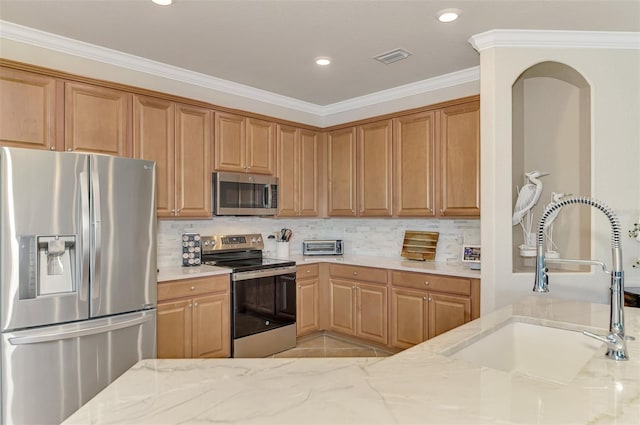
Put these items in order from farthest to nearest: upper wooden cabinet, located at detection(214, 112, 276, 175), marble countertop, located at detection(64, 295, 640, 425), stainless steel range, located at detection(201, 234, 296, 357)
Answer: upper wooden cabinet, located at detection(214, 112, 276, 175)
stainless steel range, located at detection(201, 234, 296, 357)
marble countertop, located at detection(64, 295, 640, 425)

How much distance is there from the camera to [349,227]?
4863mm

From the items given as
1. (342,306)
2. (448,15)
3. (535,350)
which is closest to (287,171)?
(342,306)

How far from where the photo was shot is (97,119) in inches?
115

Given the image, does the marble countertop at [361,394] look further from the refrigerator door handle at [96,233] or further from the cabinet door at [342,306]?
the cabinet door at [342,306]

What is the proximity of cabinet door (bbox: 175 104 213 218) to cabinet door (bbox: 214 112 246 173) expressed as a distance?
3.3 inches

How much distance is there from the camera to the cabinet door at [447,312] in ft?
10.6

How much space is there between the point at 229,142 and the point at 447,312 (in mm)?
2431

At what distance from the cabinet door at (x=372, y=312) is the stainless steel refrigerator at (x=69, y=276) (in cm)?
→ 195

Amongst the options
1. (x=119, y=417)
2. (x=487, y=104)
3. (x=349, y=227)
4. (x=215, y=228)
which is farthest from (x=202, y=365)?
(x=349, y=227)

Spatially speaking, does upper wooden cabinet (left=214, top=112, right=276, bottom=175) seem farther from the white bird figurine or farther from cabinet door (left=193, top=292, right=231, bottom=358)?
the white bird figurine

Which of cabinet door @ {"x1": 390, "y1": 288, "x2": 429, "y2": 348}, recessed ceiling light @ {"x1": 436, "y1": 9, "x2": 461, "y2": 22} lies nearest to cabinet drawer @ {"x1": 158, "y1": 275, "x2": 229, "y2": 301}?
cabinet door @ {"x1": 390, "y1": 288, "x2": 429, "y2": 348}

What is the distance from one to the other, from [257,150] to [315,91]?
873 millimetres

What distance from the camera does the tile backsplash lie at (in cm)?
369

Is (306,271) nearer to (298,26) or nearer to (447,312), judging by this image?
(447,312)
